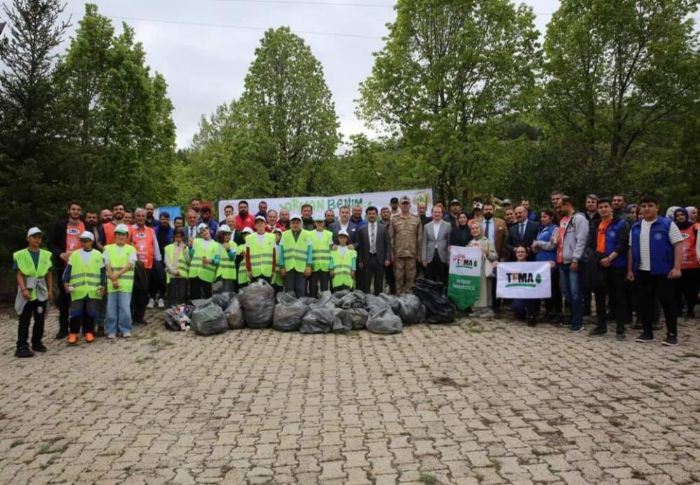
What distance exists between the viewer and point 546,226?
9.09 meters

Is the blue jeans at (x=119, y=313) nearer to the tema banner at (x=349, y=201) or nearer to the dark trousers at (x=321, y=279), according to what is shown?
the dark trousers at (x=321, y=279)

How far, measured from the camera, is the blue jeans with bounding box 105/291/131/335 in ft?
27.5

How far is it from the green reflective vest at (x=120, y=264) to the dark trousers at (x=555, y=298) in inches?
275

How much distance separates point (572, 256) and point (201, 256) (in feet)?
20.8

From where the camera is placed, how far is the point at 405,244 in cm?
1023

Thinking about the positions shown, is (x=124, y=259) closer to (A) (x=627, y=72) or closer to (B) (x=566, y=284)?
(B) (x=566, y=284)

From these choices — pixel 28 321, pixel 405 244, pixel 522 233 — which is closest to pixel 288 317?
pixel 405 244

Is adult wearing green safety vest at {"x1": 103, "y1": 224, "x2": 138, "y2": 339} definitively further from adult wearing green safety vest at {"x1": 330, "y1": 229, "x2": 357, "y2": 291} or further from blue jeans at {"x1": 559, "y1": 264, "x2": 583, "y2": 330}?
blue jeans at {"x1": 559, "y1": 264, "x2": 583, "y2": 330}

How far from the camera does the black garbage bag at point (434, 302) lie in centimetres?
907

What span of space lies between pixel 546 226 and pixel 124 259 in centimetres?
702

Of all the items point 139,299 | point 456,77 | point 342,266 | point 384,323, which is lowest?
point 384,323

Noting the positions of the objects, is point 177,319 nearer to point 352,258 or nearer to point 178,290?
point 178,290

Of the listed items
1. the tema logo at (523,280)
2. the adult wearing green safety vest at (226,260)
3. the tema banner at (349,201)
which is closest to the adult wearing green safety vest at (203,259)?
the adult wearing green safety vest at (226,260)

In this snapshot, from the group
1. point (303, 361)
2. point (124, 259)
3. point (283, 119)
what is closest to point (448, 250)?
point (303, 361)
